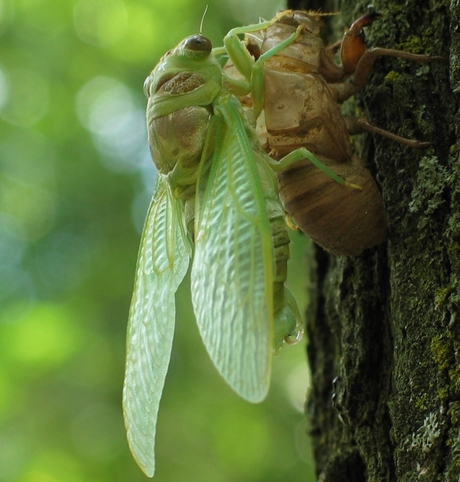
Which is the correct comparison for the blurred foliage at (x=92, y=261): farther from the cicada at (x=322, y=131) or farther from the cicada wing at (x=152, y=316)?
the cicada at (x=322, y=131)

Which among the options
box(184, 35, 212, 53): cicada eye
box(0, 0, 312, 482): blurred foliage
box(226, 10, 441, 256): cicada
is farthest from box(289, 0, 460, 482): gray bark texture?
box(0, 0, 312, 482): blurred foliage

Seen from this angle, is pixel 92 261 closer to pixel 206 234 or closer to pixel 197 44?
pixel 197 44

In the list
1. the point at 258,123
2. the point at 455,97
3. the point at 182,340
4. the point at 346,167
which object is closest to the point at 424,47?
the point at 455,97

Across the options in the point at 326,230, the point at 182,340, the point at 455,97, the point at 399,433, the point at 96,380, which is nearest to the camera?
the point at 399,433

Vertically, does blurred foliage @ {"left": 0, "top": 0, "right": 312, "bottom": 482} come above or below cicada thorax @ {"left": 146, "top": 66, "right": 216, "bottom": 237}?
below

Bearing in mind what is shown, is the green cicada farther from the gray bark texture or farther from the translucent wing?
the gray bark texture

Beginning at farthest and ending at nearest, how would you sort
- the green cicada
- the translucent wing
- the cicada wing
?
1. the cicada wing
2. the green cicada
3. the translucent wing

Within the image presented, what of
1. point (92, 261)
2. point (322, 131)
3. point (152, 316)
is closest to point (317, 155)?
point (322, 131)

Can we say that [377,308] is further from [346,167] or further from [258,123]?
[258,123]
